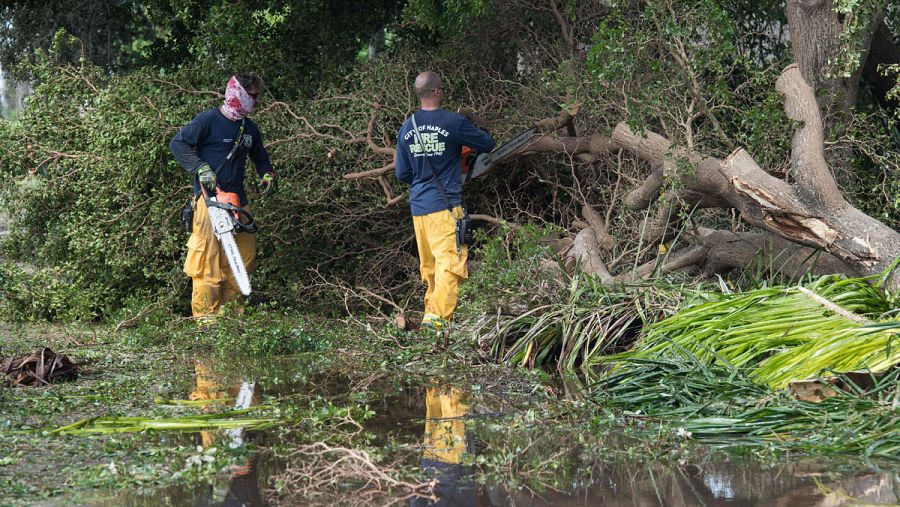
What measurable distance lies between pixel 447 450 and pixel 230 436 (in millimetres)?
1072

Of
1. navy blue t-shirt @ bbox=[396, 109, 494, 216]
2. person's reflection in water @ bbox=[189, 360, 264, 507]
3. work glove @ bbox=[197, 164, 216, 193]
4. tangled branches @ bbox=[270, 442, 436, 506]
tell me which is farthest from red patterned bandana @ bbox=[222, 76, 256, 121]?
tangled branches @ bbox=[270, 442, 436, 506]

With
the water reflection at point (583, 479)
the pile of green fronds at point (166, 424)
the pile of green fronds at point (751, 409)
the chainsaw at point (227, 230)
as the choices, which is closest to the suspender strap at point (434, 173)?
the chainsaw at point (227, 230)

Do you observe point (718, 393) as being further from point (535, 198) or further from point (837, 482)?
point (535, 198)

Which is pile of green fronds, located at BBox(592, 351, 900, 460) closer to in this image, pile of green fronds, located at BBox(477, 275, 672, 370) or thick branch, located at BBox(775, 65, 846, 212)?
pile of green fronds, located at BBox(477, 275, 672, 370)

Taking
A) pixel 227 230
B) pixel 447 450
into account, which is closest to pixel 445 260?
pixel 227 230

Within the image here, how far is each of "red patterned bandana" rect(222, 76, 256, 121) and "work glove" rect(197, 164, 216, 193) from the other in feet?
1.76

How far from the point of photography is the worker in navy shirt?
26.3 feet

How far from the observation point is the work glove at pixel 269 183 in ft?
30.0

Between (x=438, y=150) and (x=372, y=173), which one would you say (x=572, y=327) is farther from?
(x=372, y=173)

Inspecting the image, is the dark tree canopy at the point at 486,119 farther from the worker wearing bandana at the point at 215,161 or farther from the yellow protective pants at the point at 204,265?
the yellow protective pants at the point at 204,265

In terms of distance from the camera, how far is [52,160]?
10.5 meters

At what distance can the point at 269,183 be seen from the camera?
9.22m

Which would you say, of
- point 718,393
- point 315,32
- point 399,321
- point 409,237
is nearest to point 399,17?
point 315,32

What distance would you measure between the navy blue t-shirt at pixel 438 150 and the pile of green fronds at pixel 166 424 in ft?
10.5
